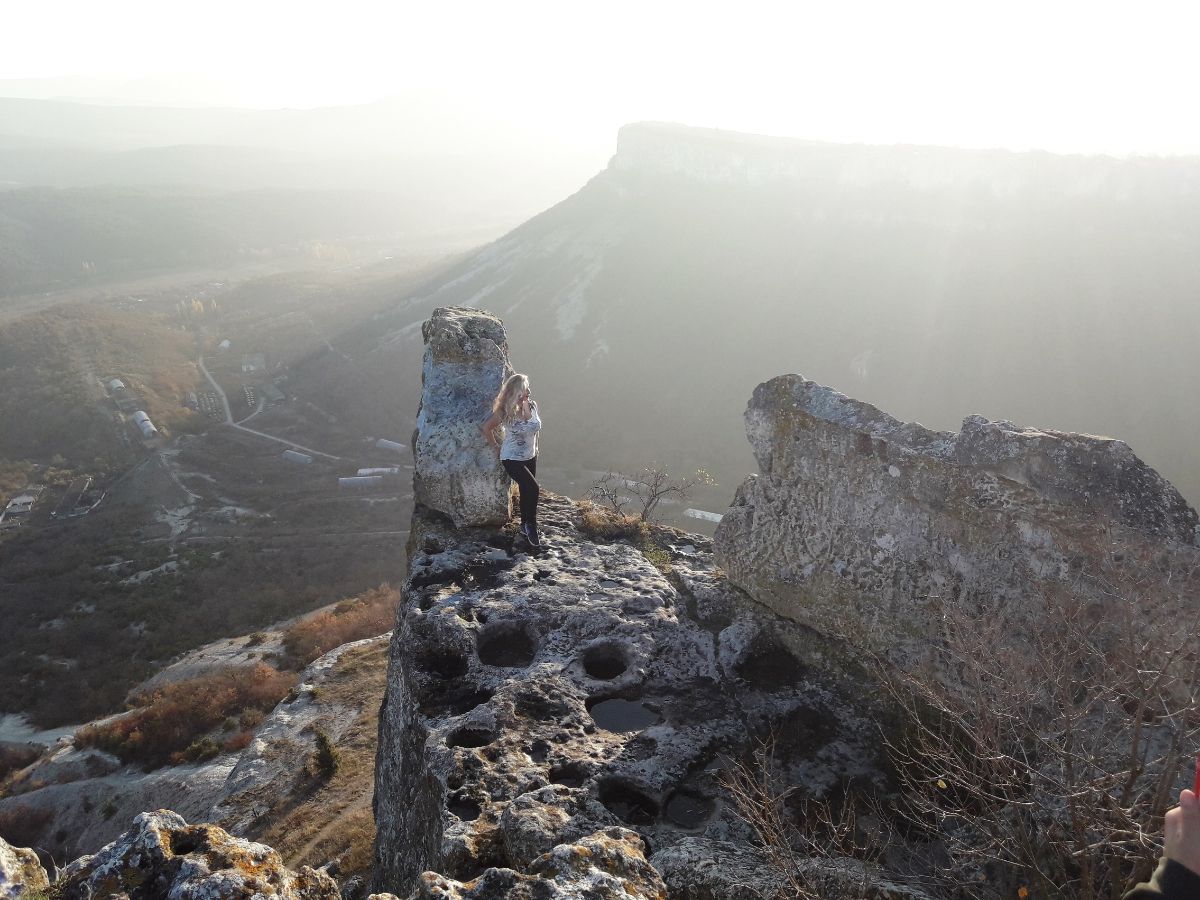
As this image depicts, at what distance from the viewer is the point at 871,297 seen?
47.1 m

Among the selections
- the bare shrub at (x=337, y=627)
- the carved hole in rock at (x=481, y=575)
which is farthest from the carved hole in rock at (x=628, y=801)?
the bare shrub at (x=337, y=627)

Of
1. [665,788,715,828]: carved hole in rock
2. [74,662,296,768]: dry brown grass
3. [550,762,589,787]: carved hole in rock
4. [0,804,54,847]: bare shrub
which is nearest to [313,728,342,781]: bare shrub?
[74,662,296,768]: dry brown grass

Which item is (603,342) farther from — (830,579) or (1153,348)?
(830,579)

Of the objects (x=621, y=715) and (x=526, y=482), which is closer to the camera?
(x=621, y=715)

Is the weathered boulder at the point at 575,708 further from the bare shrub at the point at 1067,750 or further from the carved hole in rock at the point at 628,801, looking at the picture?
the bare shrub at the point at 1067,750

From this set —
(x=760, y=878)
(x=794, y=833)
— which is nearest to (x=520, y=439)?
(x=794, y=833)

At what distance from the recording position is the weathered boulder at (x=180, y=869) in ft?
13.5

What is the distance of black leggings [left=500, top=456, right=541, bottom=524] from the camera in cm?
1020

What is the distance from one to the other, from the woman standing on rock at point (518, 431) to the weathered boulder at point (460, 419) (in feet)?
1.47

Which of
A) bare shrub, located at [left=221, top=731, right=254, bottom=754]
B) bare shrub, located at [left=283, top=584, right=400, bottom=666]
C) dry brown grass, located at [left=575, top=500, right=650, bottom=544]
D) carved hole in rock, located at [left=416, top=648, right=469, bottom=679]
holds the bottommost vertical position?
bare shrub, located at [left=283, top=584, right=400, bottom=666]

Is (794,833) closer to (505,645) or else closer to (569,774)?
(569,774)

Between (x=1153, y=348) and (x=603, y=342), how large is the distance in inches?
1245

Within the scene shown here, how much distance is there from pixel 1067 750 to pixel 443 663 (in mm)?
6052

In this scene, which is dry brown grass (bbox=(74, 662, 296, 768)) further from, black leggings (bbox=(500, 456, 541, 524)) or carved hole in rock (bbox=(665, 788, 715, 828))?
carved hole in rock (bbox=(665, 788, 715, 828))
